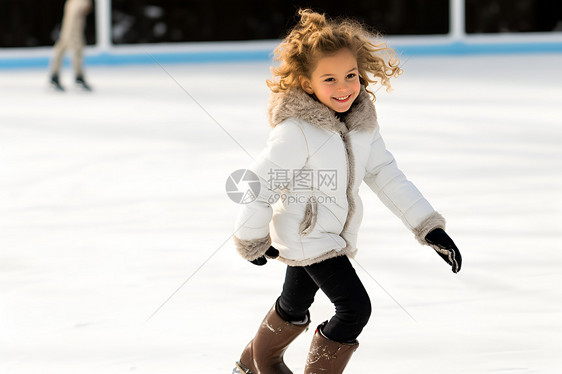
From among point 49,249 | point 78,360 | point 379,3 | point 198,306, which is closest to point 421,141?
point 49,249

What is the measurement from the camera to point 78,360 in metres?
2.54

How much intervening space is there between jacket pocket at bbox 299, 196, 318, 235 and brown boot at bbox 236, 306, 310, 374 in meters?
0.27

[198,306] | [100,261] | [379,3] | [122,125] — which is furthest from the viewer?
[379,3]

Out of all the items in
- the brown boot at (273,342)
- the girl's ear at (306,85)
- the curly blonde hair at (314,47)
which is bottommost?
Answer: the brown boot at (273,342)

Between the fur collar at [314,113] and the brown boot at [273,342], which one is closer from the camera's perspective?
the fur collar at [314,113]

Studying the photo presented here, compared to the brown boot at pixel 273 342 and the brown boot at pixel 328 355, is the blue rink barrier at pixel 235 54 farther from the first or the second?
the brown boot at pixel 328 355

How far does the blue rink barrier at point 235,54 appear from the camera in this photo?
12.9 m

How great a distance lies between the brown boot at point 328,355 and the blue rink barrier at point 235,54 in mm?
10872

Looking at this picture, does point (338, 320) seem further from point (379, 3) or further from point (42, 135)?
point (379, 3)

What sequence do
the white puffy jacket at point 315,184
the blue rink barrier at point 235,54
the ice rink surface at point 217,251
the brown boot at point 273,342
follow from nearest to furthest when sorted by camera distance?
1. the white puffy jacket at point 315,184
2. the brown boot at point 273,342
3. the ice rink surface at point 217,251
4. the blue rink barrier at point 235,54

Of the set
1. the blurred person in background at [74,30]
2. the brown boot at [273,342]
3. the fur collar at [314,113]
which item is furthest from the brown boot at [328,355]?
the blurred person in background at [74,30]

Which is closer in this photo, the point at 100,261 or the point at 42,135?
the point at 100,261

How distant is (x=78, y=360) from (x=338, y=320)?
722 mm

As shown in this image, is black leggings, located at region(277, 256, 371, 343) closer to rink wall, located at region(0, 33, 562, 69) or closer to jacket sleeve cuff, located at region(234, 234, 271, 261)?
jacket sleeve cuff, located at region(234, 234, 271, 261)
